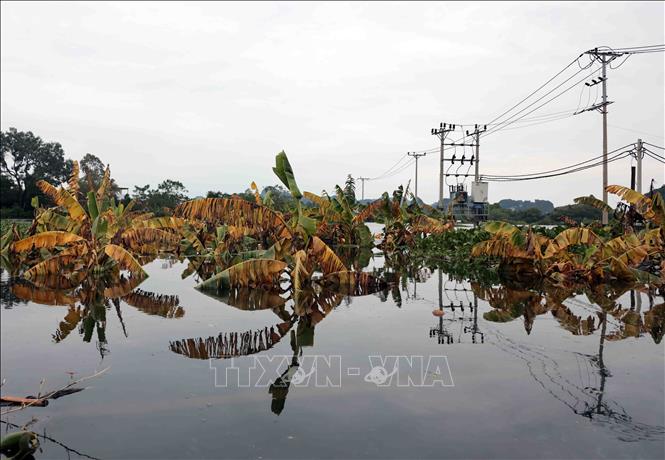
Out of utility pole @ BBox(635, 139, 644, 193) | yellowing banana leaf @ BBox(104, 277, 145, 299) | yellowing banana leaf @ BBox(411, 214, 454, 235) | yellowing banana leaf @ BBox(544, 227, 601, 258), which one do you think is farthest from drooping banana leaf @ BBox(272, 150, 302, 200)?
utility pole @ BBox(635, 139, 644, 193)

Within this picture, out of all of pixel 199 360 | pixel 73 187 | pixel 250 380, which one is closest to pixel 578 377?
pixel 250 380

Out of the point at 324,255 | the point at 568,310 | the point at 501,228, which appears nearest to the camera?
the point at 568,310

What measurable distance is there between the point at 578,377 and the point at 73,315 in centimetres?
810

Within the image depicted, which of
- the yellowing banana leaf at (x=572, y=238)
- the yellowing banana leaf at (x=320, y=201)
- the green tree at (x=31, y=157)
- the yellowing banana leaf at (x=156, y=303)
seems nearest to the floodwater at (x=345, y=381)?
the yellowing banana leaf at (x=156, y=303)

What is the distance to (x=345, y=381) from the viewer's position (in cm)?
549

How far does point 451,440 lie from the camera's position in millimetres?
4062

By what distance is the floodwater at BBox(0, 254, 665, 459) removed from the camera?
4.03 metres

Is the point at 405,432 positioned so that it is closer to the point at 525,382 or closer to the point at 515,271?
the point at 525,382

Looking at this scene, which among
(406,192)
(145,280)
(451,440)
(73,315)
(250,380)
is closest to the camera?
(451,440)

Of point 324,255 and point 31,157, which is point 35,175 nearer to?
point 31,157

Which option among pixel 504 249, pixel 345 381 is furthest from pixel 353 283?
pixel 345 381

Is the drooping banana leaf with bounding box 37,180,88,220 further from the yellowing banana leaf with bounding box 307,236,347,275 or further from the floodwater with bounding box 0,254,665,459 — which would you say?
the yellowing banana leaf with bounding box 307,236,347,275

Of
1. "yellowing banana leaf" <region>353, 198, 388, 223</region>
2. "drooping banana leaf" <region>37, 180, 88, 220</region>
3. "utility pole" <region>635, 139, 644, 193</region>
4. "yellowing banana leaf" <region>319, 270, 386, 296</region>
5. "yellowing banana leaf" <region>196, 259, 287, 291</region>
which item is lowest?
"yellowing banana leaf" <region>319, 270, 386, 296</region>

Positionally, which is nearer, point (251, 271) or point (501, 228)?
point (251, 271)
